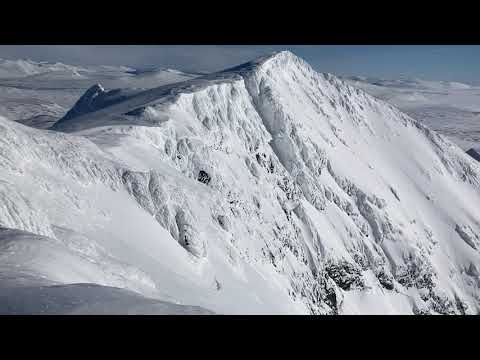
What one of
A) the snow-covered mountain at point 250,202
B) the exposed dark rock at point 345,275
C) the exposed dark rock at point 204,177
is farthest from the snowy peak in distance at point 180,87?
the exposed dark rock at point 345,275

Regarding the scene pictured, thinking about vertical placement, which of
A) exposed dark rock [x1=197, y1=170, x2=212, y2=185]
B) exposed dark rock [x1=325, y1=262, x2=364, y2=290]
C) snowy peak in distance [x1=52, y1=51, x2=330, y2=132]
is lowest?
exposed dark rock [x1=325, y1=262, x2=364, y2=290]

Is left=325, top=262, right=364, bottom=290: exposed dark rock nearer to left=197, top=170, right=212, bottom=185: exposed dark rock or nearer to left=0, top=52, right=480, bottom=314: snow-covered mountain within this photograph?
left=0, top=52, right=480, bottom=314: snow-covered mountain

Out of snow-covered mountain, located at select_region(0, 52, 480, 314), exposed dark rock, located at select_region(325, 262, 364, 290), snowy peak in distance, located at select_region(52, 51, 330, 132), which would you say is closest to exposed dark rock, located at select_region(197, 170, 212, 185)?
snow-covered mountain, located at select_region(0, 52, 480, 314)

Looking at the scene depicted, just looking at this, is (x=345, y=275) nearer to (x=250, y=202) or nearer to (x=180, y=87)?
(x=250, y=202)

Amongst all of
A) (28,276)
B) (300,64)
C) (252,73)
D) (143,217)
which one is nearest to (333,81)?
(300,64)

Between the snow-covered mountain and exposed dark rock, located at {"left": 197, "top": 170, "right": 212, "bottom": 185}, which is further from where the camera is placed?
exposed dark rock, located at {"left": 197, "top": 170, "right": 212, "bottom": 185}

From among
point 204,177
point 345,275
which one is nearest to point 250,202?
point 204,177

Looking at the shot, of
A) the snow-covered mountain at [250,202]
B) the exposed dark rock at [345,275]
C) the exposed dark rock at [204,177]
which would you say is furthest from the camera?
the exposed dark rock at [345,275]

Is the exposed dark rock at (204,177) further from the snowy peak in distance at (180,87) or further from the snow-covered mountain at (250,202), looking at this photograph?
the snowy peak in distance at (180,87)
